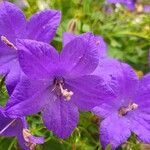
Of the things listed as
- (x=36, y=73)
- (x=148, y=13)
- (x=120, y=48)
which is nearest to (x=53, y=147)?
(x=36, y=73)

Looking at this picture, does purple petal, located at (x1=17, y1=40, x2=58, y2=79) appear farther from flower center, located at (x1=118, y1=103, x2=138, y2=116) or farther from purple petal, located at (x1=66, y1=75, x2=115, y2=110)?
flower center, located at (x1=118, y1=103, x2=138, y2=116)

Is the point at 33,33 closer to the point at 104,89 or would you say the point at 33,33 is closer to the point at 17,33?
the point at 17,33

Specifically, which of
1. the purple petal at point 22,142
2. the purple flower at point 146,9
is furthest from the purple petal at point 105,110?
the purple flower at point 146,9

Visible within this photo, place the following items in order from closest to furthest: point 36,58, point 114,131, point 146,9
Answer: point 36,58 → point 114,131 → point 146,9

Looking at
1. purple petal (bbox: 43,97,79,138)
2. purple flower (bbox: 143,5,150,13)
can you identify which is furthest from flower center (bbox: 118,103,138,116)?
purple flower (bbox: 143,5,150,13)

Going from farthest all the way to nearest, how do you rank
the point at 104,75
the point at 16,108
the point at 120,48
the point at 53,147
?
1. the point at 120,48
2. the point at 53,147
3. the point at 104,75
4. the point at 16,108

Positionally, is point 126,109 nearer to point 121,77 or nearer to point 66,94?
point 121,77

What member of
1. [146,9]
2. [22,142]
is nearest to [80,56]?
[22,142]

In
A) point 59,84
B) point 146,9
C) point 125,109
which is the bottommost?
point 146,9
